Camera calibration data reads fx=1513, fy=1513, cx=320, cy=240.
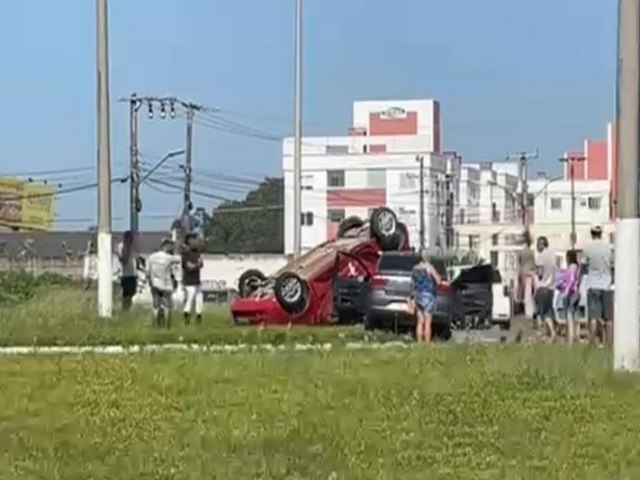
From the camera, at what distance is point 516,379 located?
44.9 feet

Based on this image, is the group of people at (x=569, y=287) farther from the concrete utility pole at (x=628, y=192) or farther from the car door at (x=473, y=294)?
the concrete utility pole at (x=628, y=192)

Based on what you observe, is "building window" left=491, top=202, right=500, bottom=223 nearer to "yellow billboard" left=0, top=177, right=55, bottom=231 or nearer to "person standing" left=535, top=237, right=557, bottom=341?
"yellow billboard" left=0, top=177, right=55, bottom=231

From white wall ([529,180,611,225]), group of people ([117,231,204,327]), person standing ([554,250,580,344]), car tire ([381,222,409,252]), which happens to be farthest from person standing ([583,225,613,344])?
white wall ([529,180,611,225])

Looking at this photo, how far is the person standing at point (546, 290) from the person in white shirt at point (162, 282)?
632 cm

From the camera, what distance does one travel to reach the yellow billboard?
11631cm

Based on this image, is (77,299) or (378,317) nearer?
(378,317)

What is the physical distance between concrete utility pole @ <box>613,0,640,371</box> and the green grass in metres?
7.44

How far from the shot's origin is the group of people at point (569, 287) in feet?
69.3

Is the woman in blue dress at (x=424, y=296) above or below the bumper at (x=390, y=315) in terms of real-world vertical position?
above

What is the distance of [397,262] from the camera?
29.2 m

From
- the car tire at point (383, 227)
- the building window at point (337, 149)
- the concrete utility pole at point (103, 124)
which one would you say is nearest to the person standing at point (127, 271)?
the concrete utility pole at point (103, 124)

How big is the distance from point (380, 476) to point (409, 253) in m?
22.0

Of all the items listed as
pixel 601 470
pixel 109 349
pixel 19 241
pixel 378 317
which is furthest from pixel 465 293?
pixel 19 241

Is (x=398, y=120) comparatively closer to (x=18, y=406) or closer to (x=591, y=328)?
(x=591, y=328)
